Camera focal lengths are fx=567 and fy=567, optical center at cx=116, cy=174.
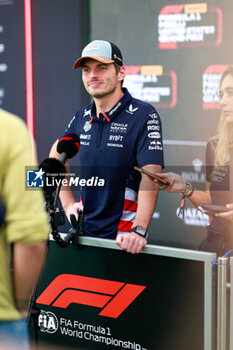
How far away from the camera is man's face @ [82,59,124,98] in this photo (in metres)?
2.71

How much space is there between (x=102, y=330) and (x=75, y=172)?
2021 mm

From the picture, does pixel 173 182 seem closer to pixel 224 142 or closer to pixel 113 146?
pixel 113 146

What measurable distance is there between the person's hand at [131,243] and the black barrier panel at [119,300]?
1.5 inches

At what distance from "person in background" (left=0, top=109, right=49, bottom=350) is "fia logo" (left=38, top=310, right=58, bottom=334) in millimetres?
1096

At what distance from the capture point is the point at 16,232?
4.20 feet

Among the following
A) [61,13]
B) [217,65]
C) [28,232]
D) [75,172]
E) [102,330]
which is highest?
[61,13]

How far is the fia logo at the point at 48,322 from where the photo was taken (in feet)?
8.02

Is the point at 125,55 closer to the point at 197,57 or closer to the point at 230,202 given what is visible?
the point at 197,57

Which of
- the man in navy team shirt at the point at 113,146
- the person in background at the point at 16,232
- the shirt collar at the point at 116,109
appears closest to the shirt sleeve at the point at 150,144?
Result: the man in navy team shirt at the point at 113,146

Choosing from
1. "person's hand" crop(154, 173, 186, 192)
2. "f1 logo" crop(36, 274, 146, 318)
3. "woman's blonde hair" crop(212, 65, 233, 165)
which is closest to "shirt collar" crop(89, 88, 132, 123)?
"person's hand" crop(154, 173, 186, 192)

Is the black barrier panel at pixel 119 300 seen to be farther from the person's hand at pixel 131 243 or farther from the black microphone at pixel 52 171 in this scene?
the black microphone at pixel 52 171

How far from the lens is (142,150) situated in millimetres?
2598

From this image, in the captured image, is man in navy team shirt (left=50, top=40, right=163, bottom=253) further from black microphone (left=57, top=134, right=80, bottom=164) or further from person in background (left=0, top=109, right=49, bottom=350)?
person in background (left=0, top=109, right=49, bottom=350)

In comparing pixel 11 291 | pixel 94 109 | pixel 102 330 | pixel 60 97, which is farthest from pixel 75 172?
pixel 11 291
